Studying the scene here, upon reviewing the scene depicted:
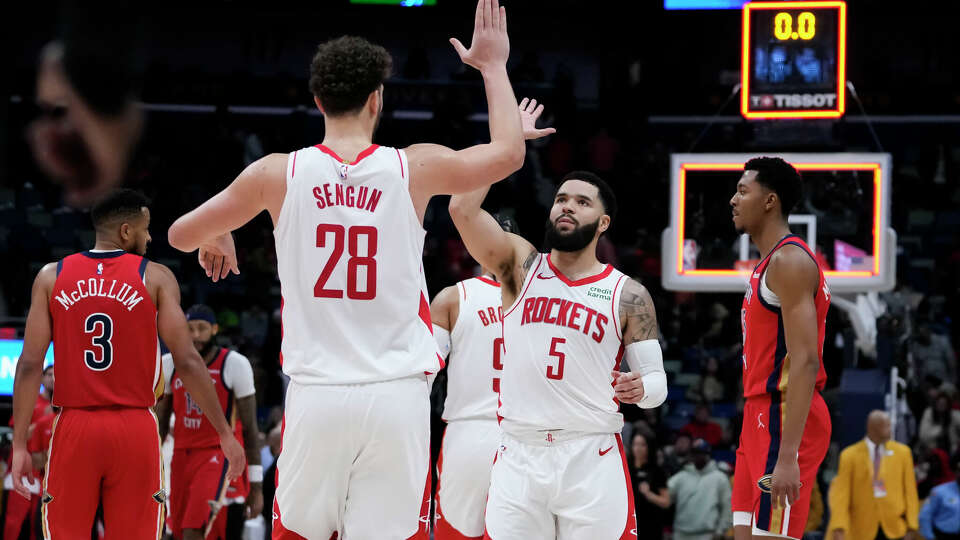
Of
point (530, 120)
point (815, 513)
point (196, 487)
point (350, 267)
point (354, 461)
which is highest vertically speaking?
point (530, 120)

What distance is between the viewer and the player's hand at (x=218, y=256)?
4680 mm

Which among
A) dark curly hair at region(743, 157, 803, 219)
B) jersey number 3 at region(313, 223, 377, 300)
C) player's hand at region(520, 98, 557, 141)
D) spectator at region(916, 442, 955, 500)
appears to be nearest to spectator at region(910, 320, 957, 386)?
spectator at region(916, 442, 955, 500)

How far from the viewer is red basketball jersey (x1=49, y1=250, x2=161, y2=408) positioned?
6.45 metres

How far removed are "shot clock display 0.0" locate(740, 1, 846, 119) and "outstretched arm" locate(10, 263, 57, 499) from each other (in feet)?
27.3

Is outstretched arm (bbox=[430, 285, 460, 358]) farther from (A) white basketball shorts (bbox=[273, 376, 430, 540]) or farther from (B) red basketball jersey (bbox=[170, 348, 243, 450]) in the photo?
(A) white basketball shorts (bbox=[273, 376, 430, 540])

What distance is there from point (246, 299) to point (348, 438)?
14694 millimetres

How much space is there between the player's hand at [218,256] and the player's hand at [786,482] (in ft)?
8.80

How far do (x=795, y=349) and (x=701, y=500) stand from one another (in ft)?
25.5

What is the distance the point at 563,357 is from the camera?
5.96m

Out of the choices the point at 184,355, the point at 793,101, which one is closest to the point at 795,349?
the point at 184,355

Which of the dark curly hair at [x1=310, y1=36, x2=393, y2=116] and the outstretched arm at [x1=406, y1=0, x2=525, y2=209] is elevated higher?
the dark curly hair at [x1=310, y1=36, x2=393, y2=116]

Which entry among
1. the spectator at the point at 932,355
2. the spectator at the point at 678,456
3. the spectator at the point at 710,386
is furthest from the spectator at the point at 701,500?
the spectator at the point at 932,355

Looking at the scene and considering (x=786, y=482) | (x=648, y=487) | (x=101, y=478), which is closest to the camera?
(x=786, y=482)

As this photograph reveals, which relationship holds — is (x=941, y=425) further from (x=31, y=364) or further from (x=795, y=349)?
(x=31, y=364)
